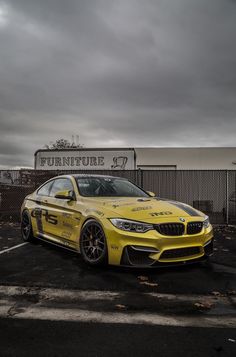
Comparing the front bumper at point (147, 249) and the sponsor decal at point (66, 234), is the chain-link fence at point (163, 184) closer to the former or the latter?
the sponsor decal at point (66, 234)

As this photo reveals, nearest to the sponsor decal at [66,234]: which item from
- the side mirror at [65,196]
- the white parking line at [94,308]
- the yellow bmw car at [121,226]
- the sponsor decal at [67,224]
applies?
the yellow bmw car at [121,226]

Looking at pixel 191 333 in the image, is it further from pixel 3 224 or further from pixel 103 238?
pixel 3 224

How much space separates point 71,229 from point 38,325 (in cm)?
281

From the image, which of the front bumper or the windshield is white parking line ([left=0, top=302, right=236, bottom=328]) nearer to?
the front bumper

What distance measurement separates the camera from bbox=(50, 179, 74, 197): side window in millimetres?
7078

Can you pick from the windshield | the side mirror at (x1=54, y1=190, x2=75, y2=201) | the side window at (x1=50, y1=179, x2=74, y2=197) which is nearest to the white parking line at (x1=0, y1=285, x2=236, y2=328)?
the side mirror at (x1=54, y1=190, x2=75, y2=201)

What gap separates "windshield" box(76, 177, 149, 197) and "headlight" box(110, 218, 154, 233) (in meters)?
1.30

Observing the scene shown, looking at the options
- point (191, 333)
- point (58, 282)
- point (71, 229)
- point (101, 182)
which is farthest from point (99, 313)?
point (101, 182)

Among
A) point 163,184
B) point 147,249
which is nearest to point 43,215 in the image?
point 147,249

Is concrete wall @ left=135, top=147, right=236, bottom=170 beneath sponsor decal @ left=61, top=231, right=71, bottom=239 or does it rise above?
above

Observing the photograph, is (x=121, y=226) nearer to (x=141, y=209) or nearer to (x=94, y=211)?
(x=141, y=209)

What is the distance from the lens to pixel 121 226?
538 cm

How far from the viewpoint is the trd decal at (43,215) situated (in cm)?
690

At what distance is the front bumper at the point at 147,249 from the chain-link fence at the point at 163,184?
7.68 meters
